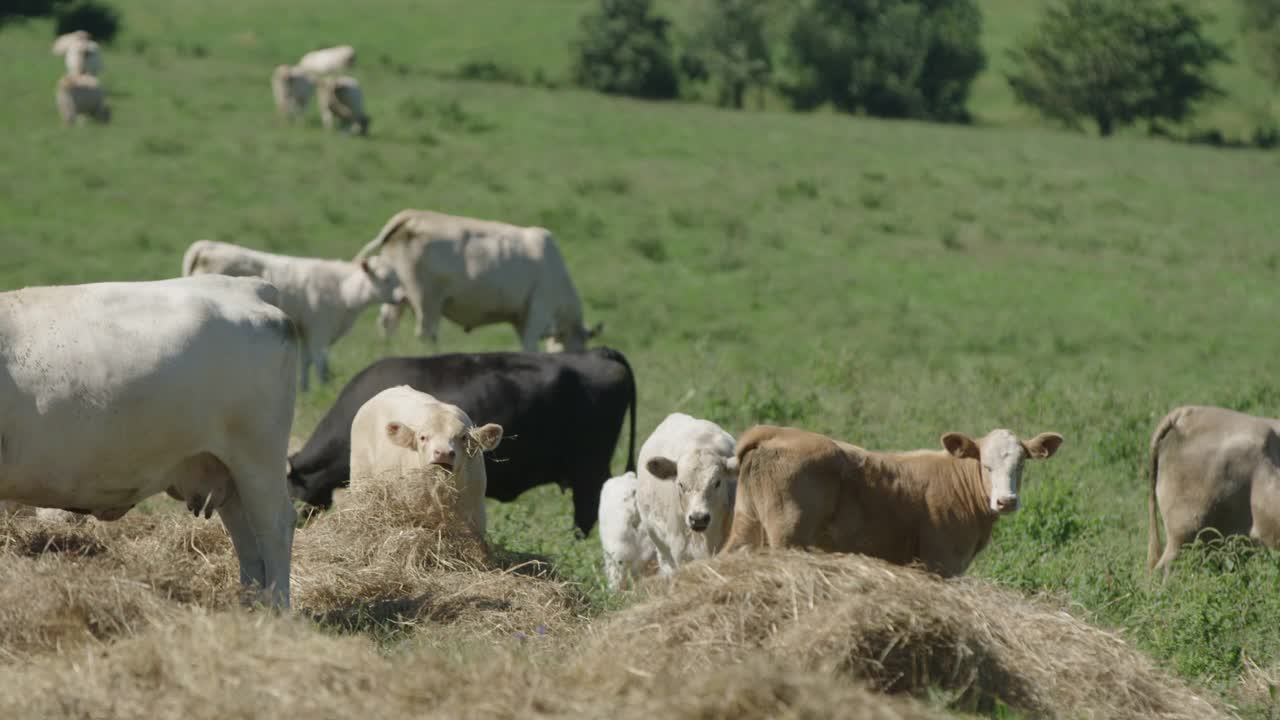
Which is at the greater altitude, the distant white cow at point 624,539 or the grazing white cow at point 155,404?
the grazing white cow at point 155,404

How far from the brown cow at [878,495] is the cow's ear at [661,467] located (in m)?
0.44

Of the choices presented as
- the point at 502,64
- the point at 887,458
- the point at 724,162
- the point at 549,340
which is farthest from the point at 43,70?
the point at 887,458

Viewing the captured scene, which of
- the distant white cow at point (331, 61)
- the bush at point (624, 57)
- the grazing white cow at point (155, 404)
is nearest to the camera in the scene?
the grazing white cow at point (155, 404)

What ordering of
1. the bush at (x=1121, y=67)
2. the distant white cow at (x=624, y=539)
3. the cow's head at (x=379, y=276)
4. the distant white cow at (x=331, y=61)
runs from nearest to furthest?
1. the distant white cow at (x=624, y=539)
2. the cow's head at (x=379, y=276)
3. the distant white cow at (x=331, y=61)
4. the bush at (x=1121, y=67)

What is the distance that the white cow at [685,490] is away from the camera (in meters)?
8.62

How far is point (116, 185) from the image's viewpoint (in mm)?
26000

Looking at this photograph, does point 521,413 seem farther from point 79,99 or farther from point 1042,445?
point 79,99

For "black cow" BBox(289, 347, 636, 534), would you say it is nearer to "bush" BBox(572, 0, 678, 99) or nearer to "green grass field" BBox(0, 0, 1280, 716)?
"green grass field" BBox(0, 0, 1280, 716)

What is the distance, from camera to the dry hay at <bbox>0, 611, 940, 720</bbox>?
5227mm

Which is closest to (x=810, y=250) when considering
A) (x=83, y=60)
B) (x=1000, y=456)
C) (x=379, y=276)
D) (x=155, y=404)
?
(x=379, y=276)

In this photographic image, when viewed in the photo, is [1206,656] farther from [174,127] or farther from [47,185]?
[174,127]

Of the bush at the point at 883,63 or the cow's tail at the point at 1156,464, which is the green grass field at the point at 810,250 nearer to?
the cow's tail at the point at 1156,464

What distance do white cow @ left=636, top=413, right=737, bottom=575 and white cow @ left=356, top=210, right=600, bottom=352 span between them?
849cm

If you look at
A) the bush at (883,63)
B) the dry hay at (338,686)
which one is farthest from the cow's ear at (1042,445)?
the bush at (883,63)
